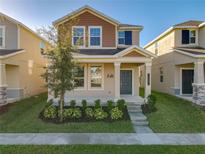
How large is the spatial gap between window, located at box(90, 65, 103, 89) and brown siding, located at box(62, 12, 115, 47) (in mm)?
2020

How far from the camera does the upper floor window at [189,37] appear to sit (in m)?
16.5

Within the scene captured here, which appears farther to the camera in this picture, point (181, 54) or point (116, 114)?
point (181, 54)

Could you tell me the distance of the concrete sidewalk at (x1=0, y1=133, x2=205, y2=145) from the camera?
22.6 ft

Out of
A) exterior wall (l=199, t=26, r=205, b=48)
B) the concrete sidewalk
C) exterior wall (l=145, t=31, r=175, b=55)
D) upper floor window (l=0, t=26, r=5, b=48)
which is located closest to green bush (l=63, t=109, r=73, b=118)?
the concrete sidewalk

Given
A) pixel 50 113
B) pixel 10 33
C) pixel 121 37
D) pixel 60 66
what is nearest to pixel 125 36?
pixel 121 37

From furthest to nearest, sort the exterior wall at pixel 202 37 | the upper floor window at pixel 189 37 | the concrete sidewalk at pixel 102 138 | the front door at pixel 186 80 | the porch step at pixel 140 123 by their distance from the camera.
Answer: the upper floor window at pixel 189 37
the front door at pixel 186 80
the exterior wall at pixel 202 37
the porch step at pixel 140 123
the concrete sidewalk at pixel 102 138

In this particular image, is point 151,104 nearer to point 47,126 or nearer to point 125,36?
point 47,126

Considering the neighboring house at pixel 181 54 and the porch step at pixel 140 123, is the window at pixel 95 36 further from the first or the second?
the porch step at pixel 140 123

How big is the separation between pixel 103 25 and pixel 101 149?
35.2ft

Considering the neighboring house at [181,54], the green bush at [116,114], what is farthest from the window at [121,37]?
the green bush at [116,114]

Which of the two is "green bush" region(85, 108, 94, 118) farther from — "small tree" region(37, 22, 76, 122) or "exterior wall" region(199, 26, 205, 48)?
"exterior wall" region(199, 26, 205, 48)

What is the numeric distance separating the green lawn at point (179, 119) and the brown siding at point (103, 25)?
656 centimetres

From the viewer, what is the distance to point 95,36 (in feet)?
47.5

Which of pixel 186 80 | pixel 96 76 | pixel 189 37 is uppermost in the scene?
pixel 189 37
